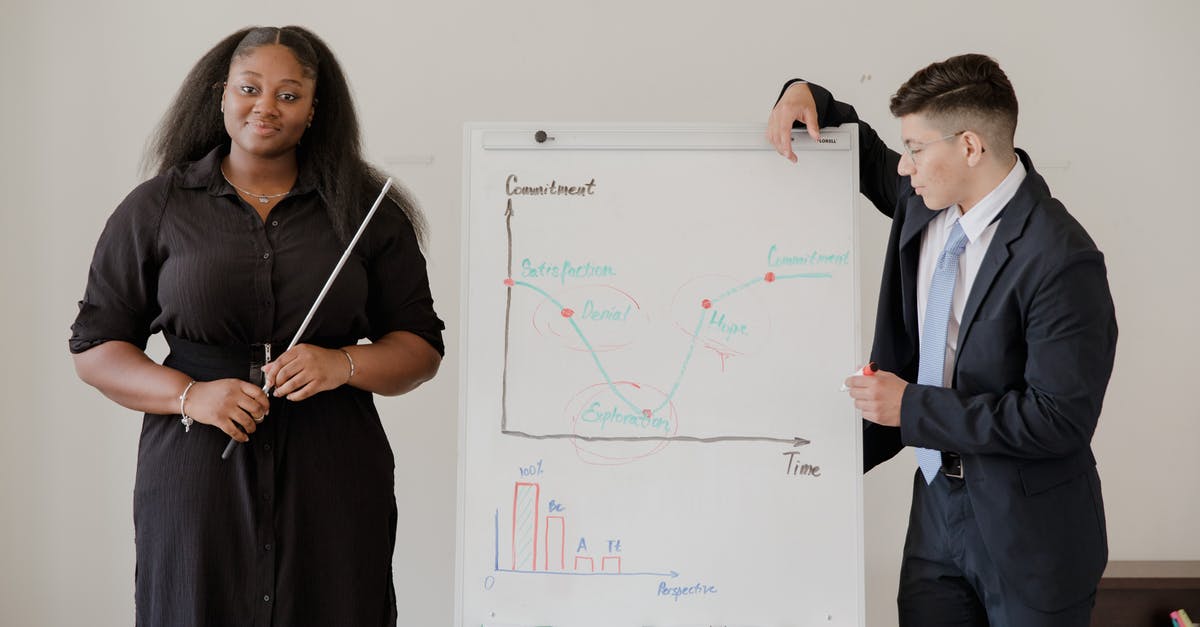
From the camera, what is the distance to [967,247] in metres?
1.71

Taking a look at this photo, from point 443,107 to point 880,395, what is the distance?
5.01 feet

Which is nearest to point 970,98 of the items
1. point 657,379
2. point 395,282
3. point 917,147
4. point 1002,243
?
point 917,147

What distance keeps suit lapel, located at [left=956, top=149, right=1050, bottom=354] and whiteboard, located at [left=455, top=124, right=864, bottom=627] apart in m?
0.25

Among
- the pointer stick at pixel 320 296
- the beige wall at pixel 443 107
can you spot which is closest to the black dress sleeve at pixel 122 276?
the pointer stick at pixel 320 296

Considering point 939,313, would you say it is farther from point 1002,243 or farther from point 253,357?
point 253,357

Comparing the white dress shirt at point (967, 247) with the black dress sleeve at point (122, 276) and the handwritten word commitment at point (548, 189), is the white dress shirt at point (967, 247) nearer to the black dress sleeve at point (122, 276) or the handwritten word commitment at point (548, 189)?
the handwritten word commitment at point (548, 189)

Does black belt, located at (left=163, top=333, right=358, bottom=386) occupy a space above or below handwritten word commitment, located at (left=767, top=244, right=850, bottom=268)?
below

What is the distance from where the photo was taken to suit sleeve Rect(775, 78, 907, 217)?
188cm

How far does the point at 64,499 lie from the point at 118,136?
3.37ft

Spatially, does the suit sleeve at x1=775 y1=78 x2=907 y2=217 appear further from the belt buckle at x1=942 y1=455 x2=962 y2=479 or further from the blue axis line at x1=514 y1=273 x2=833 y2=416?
the belt buckle at x1=942 y1=455 x2=962 y2=479

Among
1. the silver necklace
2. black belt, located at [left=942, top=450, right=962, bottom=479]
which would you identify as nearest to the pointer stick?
the silver necklace

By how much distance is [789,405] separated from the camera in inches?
72.2

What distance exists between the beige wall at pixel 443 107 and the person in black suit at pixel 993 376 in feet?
3.09

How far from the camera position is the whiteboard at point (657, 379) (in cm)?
182
